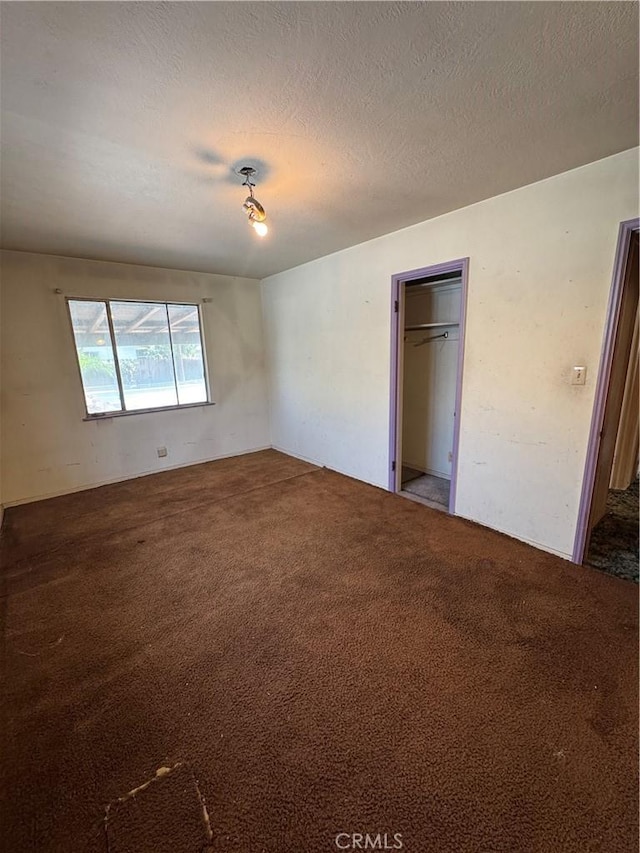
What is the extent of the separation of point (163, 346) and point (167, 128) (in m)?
2.82

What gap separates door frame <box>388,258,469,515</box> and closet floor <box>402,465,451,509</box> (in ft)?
0.65

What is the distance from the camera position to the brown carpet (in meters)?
1.08

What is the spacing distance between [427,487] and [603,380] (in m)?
1.92

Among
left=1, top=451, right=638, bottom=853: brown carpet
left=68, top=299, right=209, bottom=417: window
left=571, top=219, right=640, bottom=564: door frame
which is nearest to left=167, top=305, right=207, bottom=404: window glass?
left=68, top=299, right=209, bottom=417: window

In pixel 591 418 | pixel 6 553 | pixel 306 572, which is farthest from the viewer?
pixel 6 553

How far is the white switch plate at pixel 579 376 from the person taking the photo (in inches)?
81.7

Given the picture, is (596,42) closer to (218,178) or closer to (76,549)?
(218,178)

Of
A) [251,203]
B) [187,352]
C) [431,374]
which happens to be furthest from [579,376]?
[187,352]

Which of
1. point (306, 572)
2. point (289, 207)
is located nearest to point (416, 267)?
point (289, 207)

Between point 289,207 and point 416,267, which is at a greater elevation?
point 289,207

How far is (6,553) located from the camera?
2.60m

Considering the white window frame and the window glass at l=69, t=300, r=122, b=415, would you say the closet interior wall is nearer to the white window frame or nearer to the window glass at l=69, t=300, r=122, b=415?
the white window frame

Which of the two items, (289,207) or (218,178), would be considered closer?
(218,178)

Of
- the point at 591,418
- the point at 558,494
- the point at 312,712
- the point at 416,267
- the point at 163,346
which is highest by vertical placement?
the point at 416,267
